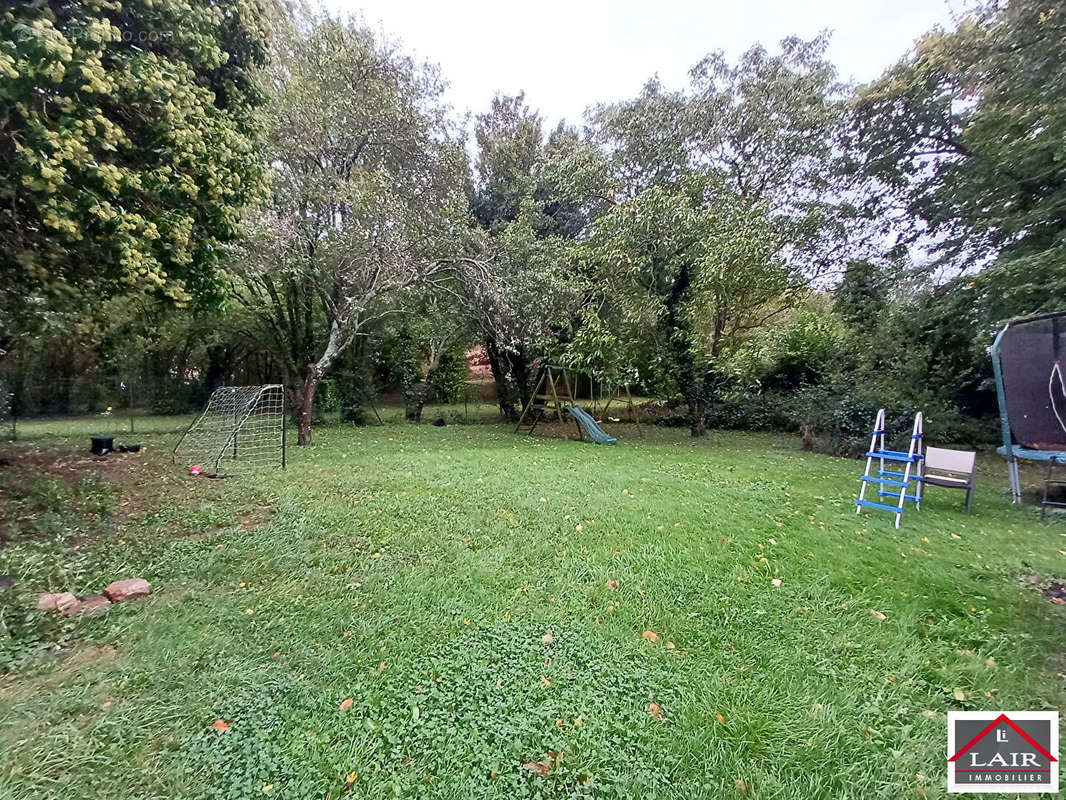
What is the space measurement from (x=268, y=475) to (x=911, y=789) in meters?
6.69

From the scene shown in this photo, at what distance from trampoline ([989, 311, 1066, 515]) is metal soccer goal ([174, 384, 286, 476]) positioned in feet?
32.0

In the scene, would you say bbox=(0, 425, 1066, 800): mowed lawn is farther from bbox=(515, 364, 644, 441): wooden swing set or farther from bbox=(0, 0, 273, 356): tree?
bbox=(515, 364, 644, 441): wooden swing set

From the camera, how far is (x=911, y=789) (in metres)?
1.65

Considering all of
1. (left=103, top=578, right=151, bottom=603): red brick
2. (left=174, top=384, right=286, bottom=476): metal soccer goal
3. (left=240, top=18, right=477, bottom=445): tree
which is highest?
(left=240, top=18, right=477, bottom=445): tree

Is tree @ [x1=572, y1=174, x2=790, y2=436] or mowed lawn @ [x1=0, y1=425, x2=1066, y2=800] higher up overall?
tree @ [x1=572, y1=174, x2=790, y2=436]

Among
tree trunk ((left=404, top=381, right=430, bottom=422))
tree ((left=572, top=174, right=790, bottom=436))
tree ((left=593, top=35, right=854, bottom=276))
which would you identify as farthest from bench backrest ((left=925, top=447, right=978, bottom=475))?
tree trunk ((left=404, top=381, right=430, bottom=422))

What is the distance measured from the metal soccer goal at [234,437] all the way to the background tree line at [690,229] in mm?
1141

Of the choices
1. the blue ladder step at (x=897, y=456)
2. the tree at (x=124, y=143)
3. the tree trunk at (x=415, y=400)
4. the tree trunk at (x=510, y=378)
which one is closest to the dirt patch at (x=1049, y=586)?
the blue ladder step at (x=897, y=456)

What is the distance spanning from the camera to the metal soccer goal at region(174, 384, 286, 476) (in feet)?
21.2

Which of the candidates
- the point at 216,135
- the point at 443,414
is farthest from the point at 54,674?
the point at 443,414

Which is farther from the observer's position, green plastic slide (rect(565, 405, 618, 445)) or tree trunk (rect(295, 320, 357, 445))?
green plastic slide (rect(565, 405, 618, 445))

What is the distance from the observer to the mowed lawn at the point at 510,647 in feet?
5.60

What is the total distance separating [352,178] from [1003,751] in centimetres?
1088

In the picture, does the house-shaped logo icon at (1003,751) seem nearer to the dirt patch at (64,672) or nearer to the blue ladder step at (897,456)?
the blue ladder step at (897,456)
